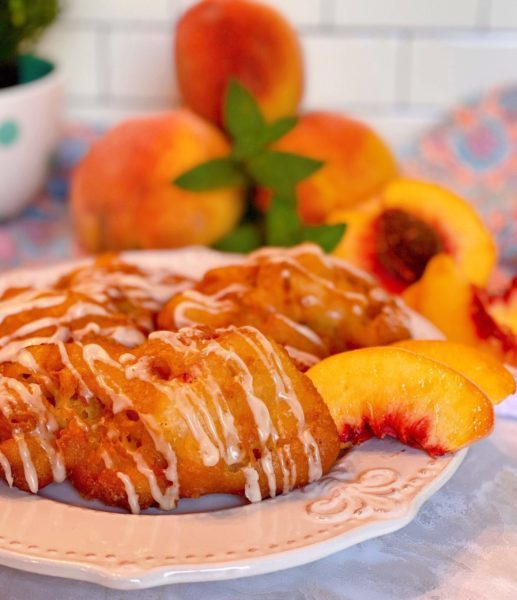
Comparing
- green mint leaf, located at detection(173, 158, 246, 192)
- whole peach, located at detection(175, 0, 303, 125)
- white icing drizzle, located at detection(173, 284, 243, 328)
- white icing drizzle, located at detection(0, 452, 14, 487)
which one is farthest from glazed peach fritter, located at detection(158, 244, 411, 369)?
→ whole peach, located at detection(175, 0, 303, 125)

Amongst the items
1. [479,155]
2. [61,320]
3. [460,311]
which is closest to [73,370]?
[61,320]

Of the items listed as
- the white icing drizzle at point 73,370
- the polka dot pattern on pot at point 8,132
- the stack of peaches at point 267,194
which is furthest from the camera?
the polka dot pattern on pot at point 8,132

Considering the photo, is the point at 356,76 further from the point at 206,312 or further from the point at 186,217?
the point at 206,312

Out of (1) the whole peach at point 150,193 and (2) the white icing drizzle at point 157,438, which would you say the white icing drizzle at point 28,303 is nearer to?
(2) the white icing drizzle at point 157,438

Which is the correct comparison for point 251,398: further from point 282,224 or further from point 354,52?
point 354,52

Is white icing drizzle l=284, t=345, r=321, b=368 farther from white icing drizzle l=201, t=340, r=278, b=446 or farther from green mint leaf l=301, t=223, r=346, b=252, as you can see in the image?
green mint leaf l=301, t=223, r=346, b=252

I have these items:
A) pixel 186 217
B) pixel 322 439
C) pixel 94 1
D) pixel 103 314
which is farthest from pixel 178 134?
pixel 322 439

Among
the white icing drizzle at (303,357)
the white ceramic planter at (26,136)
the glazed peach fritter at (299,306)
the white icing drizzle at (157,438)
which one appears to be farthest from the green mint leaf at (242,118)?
the white icing drizzle at (157,438)
